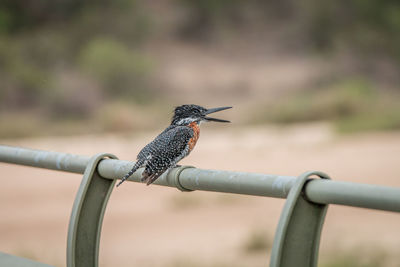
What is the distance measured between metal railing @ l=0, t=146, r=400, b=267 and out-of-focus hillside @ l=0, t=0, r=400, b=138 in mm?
22386

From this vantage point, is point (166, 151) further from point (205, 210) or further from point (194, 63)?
point (194, 63)

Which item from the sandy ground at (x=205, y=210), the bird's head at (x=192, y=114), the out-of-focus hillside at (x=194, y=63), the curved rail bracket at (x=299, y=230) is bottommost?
the curved rail bracket at (x=299, y=230)

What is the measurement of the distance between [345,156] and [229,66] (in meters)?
22.1

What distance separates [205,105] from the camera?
33875 millimetres

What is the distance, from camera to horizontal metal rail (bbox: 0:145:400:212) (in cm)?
130

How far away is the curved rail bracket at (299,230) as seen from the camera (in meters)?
1.42

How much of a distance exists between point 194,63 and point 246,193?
39.6 m

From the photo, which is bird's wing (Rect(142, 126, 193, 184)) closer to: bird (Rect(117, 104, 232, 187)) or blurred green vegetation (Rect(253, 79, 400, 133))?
bird (Rect(117, 104, 232, 187))

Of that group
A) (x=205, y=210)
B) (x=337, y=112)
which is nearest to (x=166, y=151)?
(x=205, y=210)

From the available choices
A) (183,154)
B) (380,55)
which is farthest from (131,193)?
(380,55)

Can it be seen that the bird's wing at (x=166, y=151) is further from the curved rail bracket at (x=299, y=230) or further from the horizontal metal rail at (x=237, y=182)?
the curved rail bracket at (x=299, y=230)

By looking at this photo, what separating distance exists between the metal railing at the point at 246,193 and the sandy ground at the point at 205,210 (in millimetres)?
6837

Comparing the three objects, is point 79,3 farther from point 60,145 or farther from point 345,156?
point 345,156

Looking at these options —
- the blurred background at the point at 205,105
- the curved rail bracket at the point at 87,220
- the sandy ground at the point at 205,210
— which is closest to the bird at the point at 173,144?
the curved rail bracket at the point at 87,220
